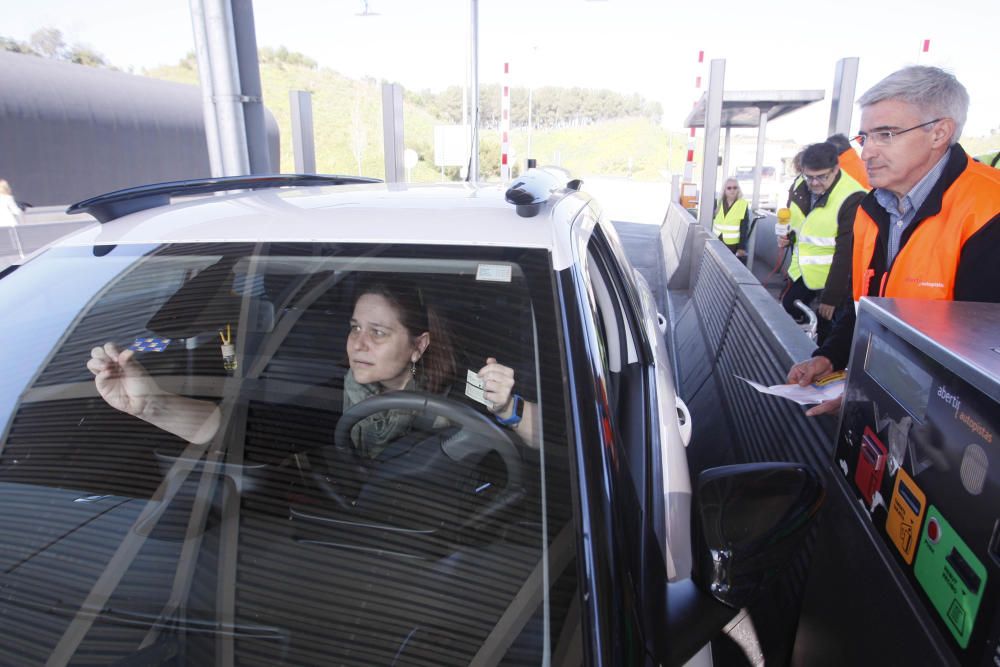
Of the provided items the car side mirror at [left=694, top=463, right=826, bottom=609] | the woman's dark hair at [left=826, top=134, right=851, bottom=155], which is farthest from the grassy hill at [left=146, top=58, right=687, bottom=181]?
the car side mirror at [left=694, top=463, right=826, bottom=609]

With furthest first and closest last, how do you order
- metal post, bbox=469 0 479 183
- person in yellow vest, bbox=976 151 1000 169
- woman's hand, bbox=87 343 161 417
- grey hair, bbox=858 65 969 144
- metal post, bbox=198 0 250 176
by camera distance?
metal post, bbox=469 0 479 183, metal post, bbox=198 0 250 176, person in yellow vest, bbox=976 151 1000 169, grey hair, bbox=858 65 969 144, woman's hand, bbox=87 343 161 417

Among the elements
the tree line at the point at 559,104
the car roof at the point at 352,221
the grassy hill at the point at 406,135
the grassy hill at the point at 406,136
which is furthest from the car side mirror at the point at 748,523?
the tree line at the point at 559,104

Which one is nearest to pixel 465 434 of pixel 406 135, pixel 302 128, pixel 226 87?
pixel 226 87

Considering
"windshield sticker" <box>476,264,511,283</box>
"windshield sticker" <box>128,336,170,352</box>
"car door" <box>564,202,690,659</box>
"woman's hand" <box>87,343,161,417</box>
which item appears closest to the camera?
"car door" <box>564,202,690,659</box>

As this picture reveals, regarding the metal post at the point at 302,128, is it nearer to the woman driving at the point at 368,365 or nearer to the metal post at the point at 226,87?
the metal post at the point at 226,87

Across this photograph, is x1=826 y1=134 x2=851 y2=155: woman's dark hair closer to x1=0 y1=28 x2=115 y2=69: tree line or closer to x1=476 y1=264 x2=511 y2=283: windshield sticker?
x1=476 y1=264 x2=511 y2=283: windshield sticker

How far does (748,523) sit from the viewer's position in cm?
130

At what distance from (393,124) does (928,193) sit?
853 centimetres

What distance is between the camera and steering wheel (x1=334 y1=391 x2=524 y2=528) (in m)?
1.33

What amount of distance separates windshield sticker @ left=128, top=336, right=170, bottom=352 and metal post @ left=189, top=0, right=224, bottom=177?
2.53m

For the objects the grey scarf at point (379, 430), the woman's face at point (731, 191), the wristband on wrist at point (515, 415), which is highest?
the wristband on wrist at point (515, 415)

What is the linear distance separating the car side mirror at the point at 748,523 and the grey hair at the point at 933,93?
5.15 ft

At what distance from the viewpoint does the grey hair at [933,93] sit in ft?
7.63

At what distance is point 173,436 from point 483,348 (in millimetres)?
740
